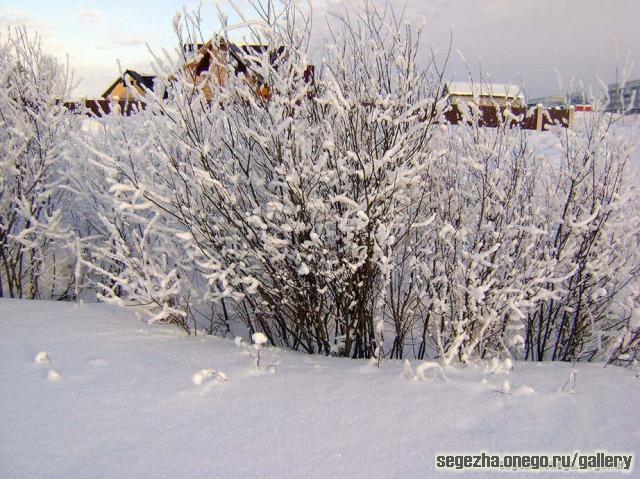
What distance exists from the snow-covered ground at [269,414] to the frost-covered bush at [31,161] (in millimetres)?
2298

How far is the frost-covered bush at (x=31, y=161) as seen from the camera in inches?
202

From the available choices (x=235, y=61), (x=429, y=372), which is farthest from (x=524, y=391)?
(x=235, y=61)

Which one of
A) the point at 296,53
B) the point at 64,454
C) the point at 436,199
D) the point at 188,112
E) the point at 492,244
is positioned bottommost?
the point at 64,454

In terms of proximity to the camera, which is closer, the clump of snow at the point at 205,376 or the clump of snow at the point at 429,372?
the clump of snow at the point at 205,376

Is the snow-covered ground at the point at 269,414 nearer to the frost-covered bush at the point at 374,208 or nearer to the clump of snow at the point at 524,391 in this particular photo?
the clump of snow at the point at 524,391

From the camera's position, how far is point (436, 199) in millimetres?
3680

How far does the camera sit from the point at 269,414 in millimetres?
2539

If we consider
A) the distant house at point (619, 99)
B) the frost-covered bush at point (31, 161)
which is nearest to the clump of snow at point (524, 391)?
the distant house at point (619, 99)

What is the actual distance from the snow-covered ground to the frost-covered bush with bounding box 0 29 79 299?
7.54ft

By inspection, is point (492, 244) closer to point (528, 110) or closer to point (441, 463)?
point (528, 110)

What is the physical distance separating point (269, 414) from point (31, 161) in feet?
14.1

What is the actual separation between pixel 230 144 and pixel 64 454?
2.34m

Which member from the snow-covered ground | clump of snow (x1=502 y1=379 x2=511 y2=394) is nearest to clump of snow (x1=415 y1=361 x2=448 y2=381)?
the snow-covered ground

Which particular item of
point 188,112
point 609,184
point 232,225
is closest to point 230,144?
point 188,112
